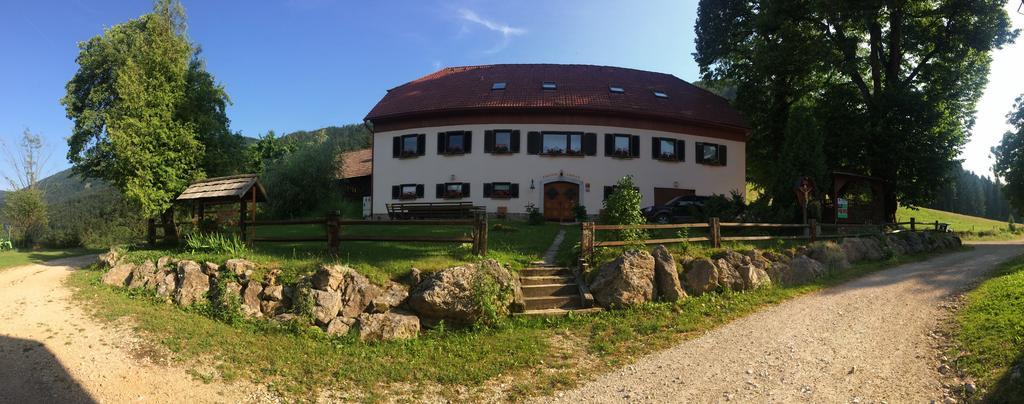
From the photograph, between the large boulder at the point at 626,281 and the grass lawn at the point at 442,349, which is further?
the large boulder at the point at 626,281

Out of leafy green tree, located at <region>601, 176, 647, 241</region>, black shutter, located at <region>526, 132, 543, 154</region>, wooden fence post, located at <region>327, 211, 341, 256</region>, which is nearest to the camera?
wooden fence post, located at <region>327, 211, 341, 256</region>

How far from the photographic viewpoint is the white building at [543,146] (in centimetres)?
2575

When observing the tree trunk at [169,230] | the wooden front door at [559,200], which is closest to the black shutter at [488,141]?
the wooden front door at [559,200]

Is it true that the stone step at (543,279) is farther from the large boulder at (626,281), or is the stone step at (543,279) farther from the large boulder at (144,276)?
the large boulder at (144,276)

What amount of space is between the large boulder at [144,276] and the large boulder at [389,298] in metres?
6.11

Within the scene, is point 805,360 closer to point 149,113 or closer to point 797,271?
point 797,271

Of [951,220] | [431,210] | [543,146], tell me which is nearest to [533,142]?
[543,146]

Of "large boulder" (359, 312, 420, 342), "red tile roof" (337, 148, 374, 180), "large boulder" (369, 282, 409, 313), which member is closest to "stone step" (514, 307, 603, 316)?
"large boulder" (359, 312, 420, 342)

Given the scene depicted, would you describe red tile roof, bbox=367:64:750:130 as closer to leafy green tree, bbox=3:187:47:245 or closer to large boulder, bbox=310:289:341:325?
large boulder, bbox=310:289:341:325

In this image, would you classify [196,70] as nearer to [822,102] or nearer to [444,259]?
[444,259]

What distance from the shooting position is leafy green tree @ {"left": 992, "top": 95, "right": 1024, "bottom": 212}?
1229 inches

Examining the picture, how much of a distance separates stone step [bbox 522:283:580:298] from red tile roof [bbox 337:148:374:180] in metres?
23.3

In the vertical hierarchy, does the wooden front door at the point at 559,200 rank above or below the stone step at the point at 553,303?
above

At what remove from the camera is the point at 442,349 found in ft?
27.7
